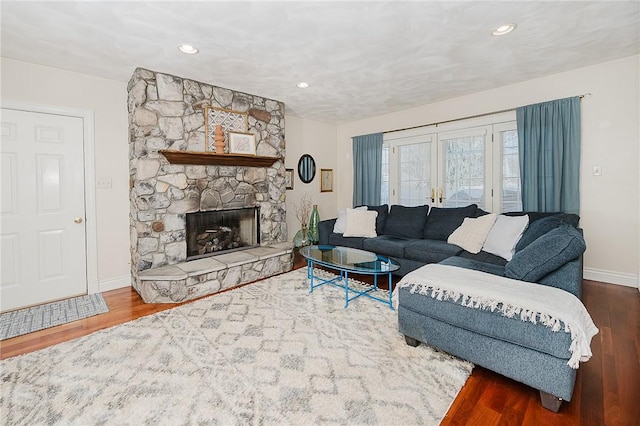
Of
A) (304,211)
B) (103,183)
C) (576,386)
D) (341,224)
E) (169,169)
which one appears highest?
(169,169)

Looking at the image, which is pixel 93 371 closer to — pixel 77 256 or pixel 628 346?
pixel 77 256

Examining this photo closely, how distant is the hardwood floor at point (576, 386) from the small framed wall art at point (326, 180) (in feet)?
12.9

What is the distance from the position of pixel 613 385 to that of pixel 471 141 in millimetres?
3402

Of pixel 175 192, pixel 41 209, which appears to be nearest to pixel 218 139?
pixel 175 192

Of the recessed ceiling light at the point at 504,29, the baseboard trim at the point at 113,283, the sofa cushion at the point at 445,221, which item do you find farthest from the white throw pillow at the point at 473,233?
the baseboard trim at the point at 113,283

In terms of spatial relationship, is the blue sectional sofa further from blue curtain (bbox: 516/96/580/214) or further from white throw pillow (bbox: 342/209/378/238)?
white throw pillow (bbox: 342/209/378/238)

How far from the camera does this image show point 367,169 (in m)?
5.69

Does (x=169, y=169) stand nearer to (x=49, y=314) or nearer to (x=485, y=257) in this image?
(x=49, y=314)

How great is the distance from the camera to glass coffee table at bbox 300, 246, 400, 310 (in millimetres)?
2934

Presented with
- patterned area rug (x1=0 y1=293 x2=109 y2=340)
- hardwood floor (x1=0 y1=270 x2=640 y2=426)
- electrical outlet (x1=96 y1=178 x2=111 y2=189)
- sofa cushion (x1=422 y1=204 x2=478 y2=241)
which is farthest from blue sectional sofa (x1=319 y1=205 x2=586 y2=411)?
electrical outlet (x1=96 y1=178 x2=111 y2=189)

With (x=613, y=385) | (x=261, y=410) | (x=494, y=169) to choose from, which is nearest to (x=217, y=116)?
(x=261, y=410)

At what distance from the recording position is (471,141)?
4445mm

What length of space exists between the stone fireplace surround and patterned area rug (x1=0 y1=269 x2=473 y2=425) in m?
0.60

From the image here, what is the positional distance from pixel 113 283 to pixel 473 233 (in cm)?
428
